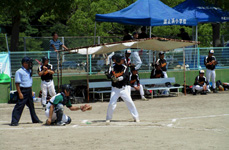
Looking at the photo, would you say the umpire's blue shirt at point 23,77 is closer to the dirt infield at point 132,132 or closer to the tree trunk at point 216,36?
the dirt infield at point 132,132

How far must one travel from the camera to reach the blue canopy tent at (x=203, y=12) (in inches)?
874

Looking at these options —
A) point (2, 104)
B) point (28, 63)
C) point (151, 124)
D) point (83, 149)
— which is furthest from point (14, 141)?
point (2, 104)

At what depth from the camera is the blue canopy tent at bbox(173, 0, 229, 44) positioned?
22188mm

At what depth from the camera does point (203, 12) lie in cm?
2256

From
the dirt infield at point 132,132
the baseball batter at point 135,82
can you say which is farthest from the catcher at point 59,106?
the baseball batter at point 135,82

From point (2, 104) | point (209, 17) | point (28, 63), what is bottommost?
point (2, 104)

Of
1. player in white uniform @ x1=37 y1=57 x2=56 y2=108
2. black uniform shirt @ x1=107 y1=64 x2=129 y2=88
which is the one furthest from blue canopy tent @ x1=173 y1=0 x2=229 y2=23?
black uniform shirt @ x1=107 y1=64 x2=129 y2=88

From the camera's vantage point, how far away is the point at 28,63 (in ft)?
36.7

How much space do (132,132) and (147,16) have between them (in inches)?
383

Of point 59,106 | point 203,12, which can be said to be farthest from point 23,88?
point 203,12

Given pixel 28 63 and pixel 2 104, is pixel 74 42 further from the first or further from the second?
pixel 28 63

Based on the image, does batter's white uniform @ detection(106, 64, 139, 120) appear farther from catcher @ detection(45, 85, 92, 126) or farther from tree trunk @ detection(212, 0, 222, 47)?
tree trunk @ detection(212, 0, 222, 47)

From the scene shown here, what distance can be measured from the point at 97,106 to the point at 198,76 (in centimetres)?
589

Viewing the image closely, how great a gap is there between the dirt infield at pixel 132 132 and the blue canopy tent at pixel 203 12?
9.09m
